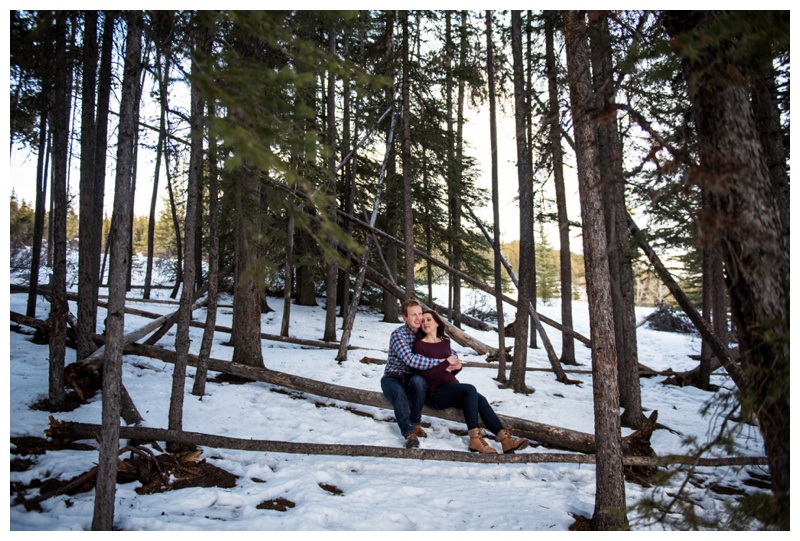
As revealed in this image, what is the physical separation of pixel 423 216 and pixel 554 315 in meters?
10.9

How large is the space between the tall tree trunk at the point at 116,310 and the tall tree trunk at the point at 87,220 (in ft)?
11.5

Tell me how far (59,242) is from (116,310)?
10.6 ft

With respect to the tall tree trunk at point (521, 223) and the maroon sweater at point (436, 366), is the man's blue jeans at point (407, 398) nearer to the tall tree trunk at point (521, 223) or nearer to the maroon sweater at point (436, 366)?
the maroon sweater at point (436, 366)

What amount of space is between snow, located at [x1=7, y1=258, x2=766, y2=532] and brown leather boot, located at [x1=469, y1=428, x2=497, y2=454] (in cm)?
20

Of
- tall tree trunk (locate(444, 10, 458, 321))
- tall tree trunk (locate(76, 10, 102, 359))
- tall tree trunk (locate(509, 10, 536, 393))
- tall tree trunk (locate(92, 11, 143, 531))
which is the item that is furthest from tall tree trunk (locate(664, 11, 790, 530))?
tall tree trunk (locate(76, 10, 102, 359))

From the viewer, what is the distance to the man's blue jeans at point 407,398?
536 centimetres

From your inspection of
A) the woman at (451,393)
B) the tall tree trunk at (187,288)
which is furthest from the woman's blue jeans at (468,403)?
the tall tree trunk at (187,288)

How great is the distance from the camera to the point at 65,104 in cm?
564

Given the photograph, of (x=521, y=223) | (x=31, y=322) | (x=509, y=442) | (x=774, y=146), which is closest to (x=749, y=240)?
(x=509, y=442)

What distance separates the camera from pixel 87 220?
661cm

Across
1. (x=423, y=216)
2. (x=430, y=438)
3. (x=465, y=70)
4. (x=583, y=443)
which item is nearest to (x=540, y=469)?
(x=583, y=443)

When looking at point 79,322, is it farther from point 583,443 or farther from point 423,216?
point 423,216

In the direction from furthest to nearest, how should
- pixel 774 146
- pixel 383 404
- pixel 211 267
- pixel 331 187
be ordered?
pixel 331 187
pixel 383 404
pixel 774 146
pixel 211 267

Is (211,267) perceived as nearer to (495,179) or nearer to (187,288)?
(187,288)
